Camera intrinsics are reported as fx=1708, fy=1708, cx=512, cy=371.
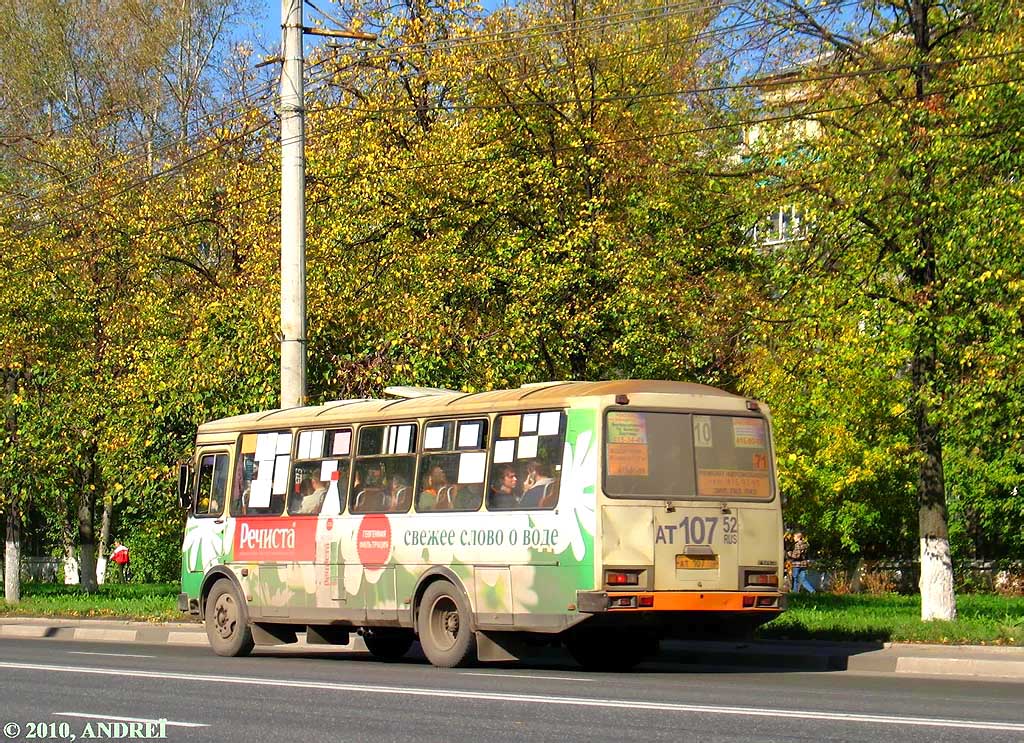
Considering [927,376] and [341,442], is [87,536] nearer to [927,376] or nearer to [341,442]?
[341,442]

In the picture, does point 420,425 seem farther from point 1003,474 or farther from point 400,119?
point 1003,474

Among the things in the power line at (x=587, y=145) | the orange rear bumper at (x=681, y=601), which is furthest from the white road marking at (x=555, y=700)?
the power line at (x=587, y=145)

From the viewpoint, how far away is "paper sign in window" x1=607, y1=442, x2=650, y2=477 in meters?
16.5

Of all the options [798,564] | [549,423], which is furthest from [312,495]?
[798,564]

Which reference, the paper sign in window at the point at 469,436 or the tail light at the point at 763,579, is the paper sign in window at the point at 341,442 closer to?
the paper sign in window at the point at 469,436

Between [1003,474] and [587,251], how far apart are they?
12.9 m

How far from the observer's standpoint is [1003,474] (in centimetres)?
3712

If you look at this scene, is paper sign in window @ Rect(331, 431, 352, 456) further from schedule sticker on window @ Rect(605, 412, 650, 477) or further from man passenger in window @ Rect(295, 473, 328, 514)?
schedule sticker on window @ Rect(605, 412, 650, 477)

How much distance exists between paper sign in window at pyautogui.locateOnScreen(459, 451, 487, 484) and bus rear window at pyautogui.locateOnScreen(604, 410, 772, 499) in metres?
1.75

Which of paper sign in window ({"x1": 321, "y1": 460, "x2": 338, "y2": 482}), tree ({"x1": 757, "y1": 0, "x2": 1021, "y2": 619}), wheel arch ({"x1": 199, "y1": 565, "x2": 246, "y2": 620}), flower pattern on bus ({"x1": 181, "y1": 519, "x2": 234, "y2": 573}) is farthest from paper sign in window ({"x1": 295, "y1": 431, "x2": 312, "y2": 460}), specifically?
tree ({"x1": 757, "y1": 0, "x2": 1021, "y2": 619})

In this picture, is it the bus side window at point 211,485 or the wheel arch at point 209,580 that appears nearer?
the wheel arch at point 209,580

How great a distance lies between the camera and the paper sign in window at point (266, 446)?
2081 cm

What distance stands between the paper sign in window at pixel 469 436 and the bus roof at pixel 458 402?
160 mm

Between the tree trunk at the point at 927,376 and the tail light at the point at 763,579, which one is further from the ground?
the tree trunk at the point at 927,376
